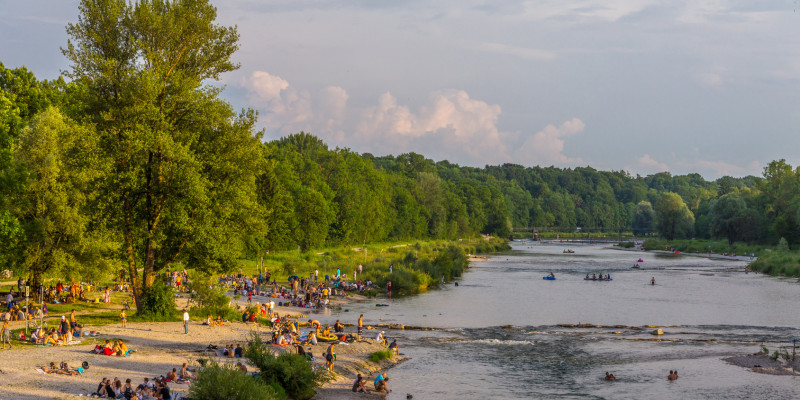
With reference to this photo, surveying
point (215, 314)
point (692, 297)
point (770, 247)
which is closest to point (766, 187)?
point (770, 247)

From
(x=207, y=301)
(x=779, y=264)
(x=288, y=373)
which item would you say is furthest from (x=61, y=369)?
(x=779, y=264)

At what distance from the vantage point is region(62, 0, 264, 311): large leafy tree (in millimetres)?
39562

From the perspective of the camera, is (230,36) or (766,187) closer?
(230,36)

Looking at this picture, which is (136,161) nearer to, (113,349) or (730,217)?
(113,349)

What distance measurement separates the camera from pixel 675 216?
178m

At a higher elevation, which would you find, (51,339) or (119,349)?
(51,339)

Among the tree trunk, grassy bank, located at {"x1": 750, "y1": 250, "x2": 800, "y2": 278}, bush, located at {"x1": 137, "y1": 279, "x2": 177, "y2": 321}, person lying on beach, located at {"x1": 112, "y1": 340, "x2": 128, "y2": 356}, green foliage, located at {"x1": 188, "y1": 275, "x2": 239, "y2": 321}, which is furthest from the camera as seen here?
grassy bank, located at {"x1": 750, "y1": 250, "x2": 800, "y2": 278}

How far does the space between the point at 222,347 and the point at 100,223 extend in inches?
444

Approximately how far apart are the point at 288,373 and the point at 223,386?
→ 18.5 feet

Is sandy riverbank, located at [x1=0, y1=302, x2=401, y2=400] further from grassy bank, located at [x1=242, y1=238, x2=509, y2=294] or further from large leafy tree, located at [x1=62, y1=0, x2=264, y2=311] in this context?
grassy bank, located at [x1=242, y1=238, x2=509, y2=294]

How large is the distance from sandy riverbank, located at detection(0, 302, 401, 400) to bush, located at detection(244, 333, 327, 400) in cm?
103

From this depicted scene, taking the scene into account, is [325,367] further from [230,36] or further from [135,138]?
[230,36]

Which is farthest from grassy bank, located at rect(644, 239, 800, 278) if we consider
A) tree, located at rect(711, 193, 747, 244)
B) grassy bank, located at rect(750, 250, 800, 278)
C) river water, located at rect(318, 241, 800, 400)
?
river water, located at rect(318, 241, 800, 400)

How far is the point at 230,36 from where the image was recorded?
144ft
